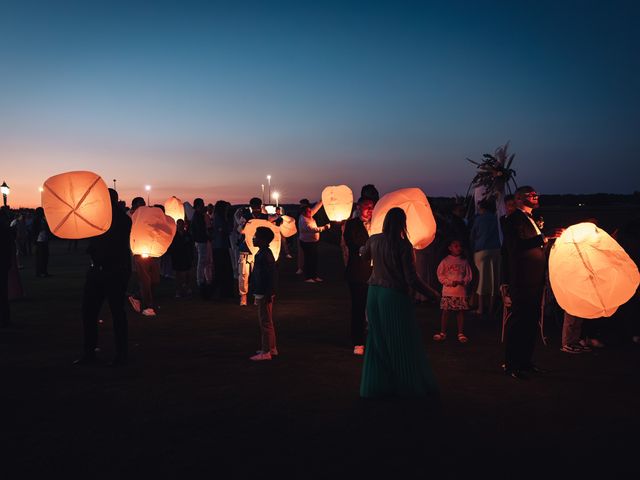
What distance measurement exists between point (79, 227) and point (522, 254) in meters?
5.17

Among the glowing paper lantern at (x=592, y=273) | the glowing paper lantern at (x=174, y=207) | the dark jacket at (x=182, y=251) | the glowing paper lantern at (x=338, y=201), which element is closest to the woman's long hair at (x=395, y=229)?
the glowing paper lantern at (x=592, y=273)

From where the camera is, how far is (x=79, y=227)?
6.89 m

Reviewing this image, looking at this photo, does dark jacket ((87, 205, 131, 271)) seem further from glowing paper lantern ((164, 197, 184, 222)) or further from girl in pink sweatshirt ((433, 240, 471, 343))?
glowing paper lantern ((164, 197, 184, 222))

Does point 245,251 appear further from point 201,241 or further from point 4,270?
point 4,270

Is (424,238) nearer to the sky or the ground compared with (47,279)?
nearer to the sky

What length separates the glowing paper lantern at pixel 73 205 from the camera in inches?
269

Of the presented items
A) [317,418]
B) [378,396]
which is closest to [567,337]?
[378,396]

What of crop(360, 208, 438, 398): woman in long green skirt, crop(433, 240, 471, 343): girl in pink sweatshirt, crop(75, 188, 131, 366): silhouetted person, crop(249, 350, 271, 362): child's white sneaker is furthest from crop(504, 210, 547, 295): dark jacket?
crop(75, 188, 131, 366): silhouetted person

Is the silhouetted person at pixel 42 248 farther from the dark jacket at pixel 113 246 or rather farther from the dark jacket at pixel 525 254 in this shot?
the dark jacket at pixel 525 254

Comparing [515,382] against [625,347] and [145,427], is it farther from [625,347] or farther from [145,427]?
[145,427]

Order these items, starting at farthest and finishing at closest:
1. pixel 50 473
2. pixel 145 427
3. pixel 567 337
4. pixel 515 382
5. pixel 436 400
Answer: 1. pixel 567 337
2. pixel 515 382
3. pixel 436 400
4. pixel 145 427
5. pixel 50 473

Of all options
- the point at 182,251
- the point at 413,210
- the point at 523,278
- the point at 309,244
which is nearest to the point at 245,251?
the point at 182,251

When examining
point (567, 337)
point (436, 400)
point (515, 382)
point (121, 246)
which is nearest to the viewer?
point (436, 400)

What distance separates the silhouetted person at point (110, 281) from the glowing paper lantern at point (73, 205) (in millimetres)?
A: 330
